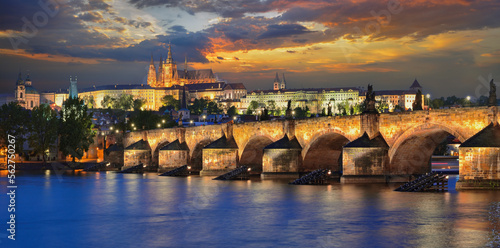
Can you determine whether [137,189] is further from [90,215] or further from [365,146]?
[365,146]

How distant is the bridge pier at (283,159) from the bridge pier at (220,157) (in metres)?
8.27

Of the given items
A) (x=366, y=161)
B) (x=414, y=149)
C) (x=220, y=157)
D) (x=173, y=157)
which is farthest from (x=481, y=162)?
(x=173, y=157)

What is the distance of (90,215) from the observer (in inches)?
1384

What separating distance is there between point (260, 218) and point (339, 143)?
22.5m

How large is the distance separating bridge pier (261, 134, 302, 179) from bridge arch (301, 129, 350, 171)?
2.44 ft

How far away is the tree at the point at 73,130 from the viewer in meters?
89.0

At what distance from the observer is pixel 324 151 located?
176 ft

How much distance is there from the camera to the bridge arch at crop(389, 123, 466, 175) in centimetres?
4094

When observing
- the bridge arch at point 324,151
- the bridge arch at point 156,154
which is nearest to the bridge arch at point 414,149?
the bridge arch at point 324,151

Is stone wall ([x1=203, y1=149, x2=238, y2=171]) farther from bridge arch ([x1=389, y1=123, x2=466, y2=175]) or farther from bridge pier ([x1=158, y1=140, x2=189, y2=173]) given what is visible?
bridge arch ([x1=389, y1=123, x2=466, y2=175])

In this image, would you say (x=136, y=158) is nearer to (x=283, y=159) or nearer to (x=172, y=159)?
(x=172, y=159)

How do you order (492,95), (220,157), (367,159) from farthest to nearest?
(220,157), (367,159), (492,95)

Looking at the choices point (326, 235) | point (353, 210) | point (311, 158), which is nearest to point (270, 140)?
point (311, 158)

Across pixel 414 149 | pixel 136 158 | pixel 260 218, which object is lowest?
pixel 260 218
